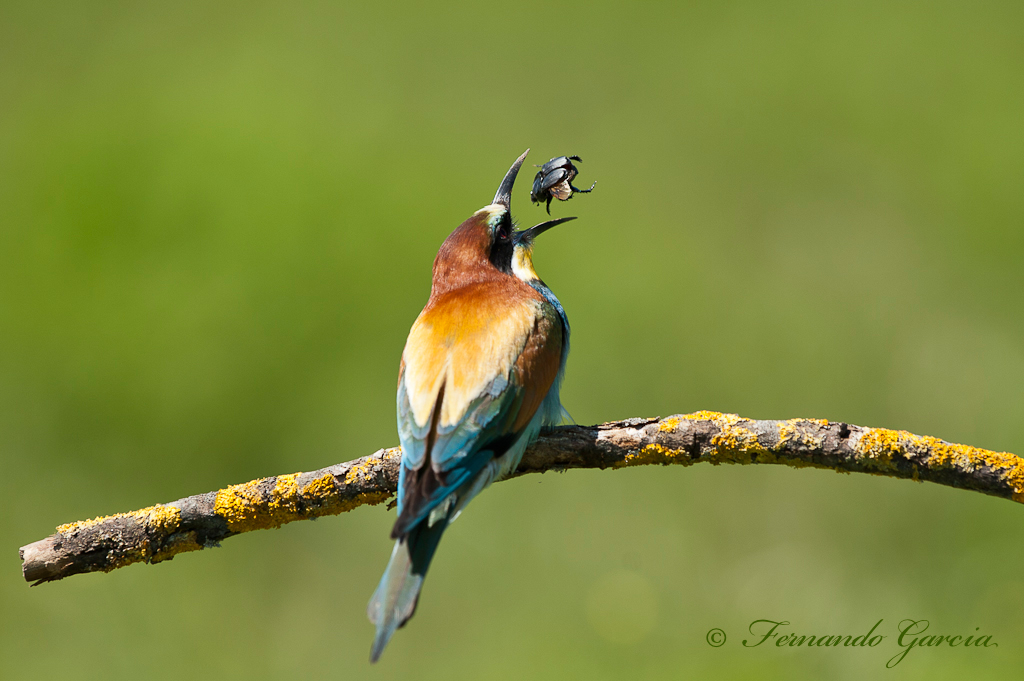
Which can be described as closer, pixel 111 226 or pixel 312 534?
pixel 312 534

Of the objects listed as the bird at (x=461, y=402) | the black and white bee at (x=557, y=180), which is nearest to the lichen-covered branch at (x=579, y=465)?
the bird at (x=461, y=402)

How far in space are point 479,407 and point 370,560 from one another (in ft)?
9.11

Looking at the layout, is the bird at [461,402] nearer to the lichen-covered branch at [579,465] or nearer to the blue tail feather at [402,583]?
the blue tail feather at [402,583]

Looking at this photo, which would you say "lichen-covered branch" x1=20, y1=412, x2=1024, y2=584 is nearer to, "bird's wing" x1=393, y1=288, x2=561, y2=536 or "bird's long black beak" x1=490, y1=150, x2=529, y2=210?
"bird's wing" x1=393, y1=288, x2=561, y2=536

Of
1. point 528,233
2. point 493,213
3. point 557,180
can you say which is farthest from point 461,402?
point 557,180

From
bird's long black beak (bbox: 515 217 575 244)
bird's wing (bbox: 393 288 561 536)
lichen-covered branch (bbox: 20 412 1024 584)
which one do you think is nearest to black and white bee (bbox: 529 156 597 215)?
bird's long black beak (bbox: 515 217 575 244)

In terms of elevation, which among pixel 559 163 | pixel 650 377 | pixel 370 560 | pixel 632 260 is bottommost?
pixel 370 560

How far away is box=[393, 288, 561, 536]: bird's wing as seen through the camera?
6.76 feet

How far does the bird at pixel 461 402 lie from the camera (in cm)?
199

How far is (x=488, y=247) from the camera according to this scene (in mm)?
2895

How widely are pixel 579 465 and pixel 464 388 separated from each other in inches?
14.6

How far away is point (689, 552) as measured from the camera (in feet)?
15.8

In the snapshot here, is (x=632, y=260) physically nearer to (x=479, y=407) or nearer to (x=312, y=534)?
(x=312, y=534)

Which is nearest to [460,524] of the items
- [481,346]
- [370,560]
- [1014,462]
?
[370,560]
